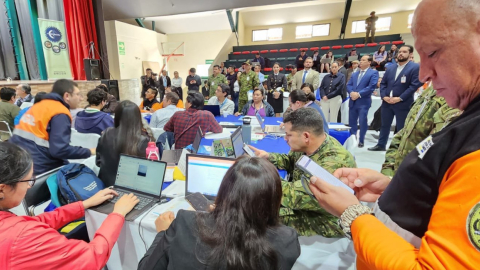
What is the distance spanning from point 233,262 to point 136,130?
Result: 5.00 ft

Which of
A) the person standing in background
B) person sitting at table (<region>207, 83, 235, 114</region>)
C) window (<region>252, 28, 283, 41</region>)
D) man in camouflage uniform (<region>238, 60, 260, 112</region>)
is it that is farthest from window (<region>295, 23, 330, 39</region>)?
person sitting at table (<region>207, 83, 235, 114</region>)

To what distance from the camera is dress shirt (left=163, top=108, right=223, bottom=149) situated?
2.90m

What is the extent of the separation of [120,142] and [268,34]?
1293cm

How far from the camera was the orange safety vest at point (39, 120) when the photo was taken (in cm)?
209

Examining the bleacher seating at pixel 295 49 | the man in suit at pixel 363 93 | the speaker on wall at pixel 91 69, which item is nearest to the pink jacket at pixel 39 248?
the man in suit at pixel 363 93

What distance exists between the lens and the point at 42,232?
0.92 m

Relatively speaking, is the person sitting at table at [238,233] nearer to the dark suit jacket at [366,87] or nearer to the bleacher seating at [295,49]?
the dark suit jacket at [366,87]

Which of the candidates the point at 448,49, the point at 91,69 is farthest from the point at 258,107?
the point at 91,69

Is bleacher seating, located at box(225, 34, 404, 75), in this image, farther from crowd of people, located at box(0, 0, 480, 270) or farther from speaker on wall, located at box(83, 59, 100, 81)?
crowd of people, located at box(0, 0, 480, 270)

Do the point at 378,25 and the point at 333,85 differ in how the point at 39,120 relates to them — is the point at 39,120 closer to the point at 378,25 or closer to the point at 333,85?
the point at 333,85

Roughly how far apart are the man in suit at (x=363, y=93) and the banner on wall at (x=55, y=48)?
8.57 metres

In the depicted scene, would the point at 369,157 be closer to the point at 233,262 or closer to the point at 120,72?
the point at 233,262

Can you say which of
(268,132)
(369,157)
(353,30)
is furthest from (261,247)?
(353,30)

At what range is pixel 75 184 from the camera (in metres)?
1.59
